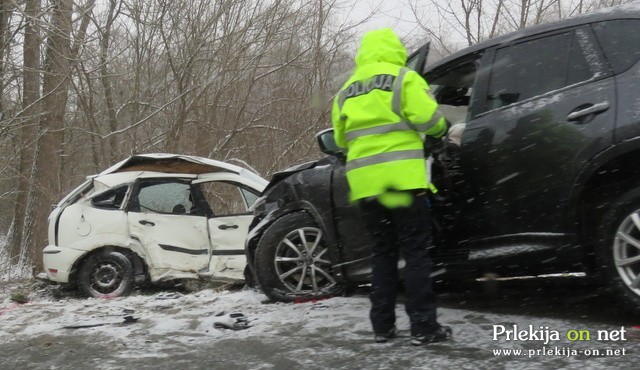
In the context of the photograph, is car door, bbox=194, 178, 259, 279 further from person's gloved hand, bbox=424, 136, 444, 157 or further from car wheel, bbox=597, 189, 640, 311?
car wheel, bbox=597, 189, 640, 311

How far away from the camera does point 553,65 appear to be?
14.9 feet

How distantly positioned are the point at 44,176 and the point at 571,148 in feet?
44.3

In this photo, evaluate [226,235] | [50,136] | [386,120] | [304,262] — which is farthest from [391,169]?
[50,136]

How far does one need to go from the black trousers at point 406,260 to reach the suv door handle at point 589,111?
37.2 inches

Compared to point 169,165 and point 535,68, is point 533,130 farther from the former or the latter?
point 169,165

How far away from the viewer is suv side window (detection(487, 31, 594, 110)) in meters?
4.44

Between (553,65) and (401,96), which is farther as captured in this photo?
(553,65)

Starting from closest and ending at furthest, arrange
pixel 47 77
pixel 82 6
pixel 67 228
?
pixel 67 228
pixel 82 6
pixel 47 77

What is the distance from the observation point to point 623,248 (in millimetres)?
4035

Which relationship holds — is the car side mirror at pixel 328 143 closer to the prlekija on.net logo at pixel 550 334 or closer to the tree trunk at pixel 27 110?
the prlekija on.net logo at pixel 550 334

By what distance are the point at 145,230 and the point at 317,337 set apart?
191 inches

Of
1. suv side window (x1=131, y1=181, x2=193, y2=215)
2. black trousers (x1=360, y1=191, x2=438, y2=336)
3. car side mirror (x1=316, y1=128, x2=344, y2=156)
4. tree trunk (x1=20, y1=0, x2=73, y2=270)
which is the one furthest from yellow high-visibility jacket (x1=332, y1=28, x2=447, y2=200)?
tree trunk (x1=20, y1=0, x2=73, y2=270)

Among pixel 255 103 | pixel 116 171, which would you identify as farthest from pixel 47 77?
pixel 116 171

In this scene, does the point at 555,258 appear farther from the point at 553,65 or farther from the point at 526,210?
the point at 553,65
